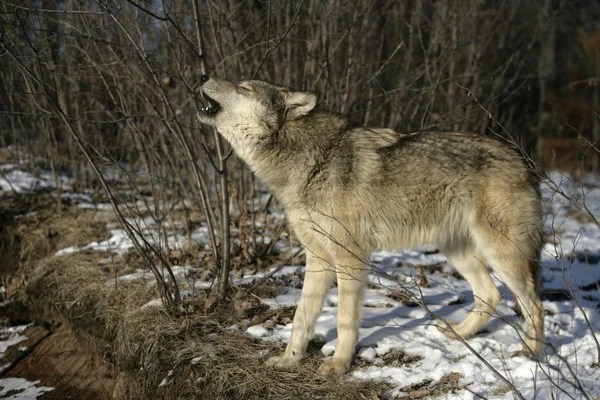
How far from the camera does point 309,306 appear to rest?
4.05 metres

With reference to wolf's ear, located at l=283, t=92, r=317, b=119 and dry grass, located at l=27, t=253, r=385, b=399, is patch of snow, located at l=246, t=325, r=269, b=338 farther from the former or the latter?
wolf's ear, located at l=283, t=92, r=317, b=119

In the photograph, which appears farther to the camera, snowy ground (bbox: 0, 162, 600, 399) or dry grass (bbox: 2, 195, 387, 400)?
dry grass (bbox: 2, 195, 387, 400)

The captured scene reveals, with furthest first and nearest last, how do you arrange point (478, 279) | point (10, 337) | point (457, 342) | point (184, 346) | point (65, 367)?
1. point (10, 337)
2. point (65, 367)
3. point (478, 279)
4. point (457, 342)
5. point (184, 346)

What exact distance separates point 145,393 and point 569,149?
1357 cm

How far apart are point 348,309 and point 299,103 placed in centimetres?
165

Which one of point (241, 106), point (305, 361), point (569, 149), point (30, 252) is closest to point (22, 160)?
point (30, 252)

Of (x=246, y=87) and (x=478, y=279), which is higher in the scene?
(x=246, y=87)

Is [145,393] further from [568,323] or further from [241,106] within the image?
[568,323]

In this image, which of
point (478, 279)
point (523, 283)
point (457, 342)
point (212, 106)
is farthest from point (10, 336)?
point (523, 283)

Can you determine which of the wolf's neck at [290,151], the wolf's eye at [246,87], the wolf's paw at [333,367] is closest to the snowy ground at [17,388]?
the wolf's paw at [333,367]

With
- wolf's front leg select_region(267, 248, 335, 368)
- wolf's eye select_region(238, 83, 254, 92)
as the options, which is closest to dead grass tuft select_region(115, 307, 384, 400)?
wolf's front leg select_region(267, 248, 335, 368)

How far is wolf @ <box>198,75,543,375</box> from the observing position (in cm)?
401

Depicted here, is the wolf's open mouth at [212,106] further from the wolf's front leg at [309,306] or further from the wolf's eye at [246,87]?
the wolf's front leg at [309,306]

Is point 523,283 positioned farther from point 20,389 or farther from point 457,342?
point 20,389
